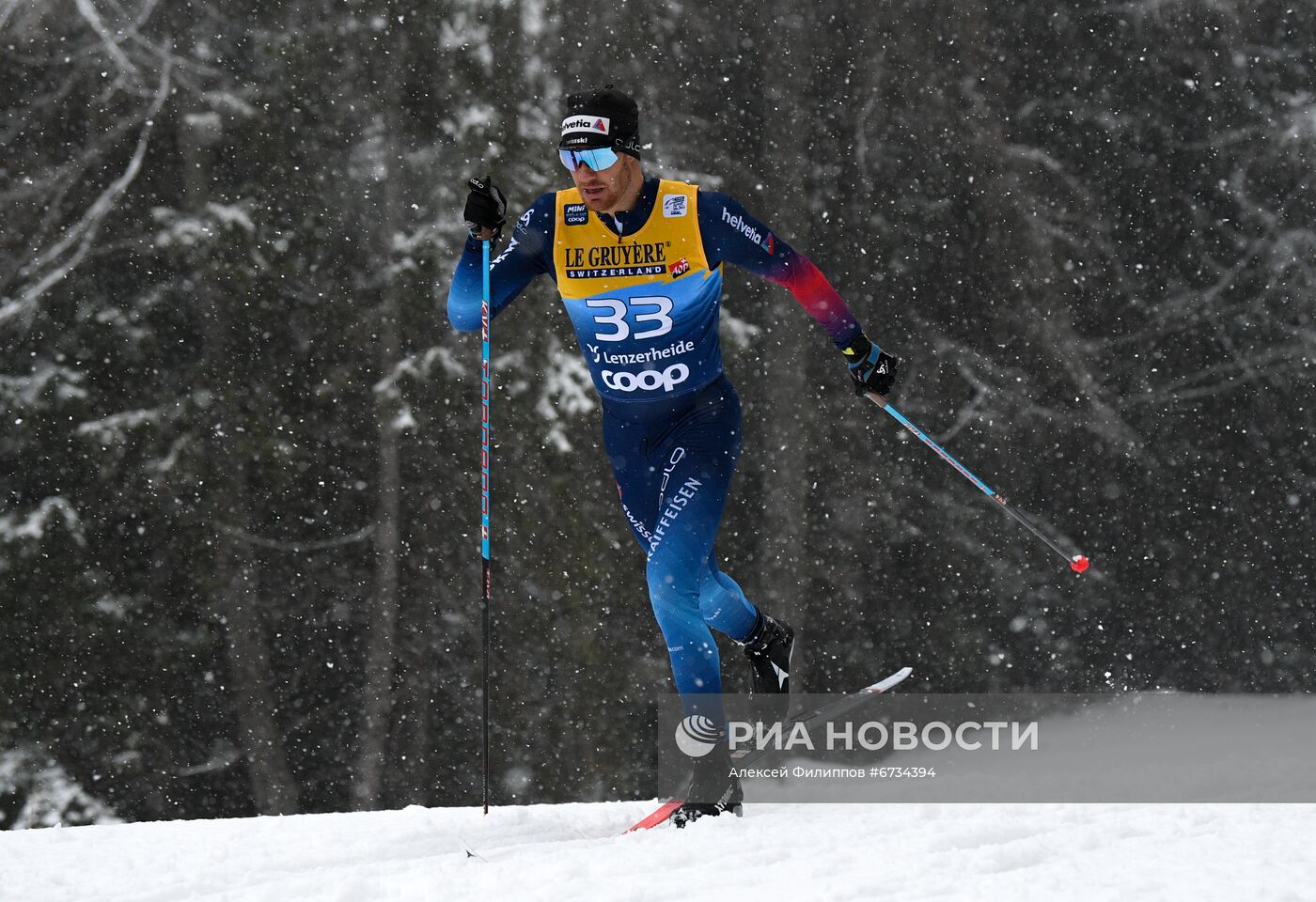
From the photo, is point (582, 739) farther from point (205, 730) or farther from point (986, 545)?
point (986, 545)

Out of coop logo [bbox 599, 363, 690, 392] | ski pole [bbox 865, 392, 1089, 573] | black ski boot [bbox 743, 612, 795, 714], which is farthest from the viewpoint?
black ski boot [bbox 743, 612, 795, 714]

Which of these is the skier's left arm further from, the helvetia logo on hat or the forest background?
the forest background

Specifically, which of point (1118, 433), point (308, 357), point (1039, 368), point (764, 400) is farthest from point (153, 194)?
point (1118, 433)

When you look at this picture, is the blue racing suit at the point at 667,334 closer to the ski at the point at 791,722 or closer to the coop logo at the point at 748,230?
the coop logo at the point at 748,230

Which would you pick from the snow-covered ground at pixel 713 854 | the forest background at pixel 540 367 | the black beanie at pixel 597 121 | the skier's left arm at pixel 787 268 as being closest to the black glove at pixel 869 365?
the skier's left arm at pixel 787 268

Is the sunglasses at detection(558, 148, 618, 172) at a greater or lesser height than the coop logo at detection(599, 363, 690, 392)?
greater

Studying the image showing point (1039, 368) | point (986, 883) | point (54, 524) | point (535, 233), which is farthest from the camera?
point (1039, 368)

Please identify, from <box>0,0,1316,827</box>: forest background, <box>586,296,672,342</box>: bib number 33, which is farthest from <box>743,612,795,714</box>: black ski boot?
<box>0,0,1316,827</box>: forest background

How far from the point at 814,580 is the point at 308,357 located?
4.23 meters

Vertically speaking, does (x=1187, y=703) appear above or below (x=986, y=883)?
above

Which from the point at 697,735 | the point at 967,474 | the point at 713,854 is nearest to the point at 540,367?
the point at 967,474

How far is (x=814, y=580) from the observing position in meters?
8.80

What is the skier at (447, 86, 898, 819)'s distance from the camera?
141 inches

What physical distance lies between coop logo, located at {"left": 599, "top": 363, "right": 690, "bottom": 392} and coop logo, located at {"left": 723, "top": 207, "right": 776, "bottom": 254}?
1.57 ft
